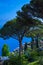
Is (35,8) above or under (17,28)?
under

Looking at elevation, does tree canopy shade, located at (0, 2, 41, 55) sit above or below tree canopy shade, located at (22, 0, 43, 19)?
above

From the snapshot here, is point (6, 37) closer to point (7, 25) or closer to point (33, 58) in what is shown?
point (7, 25)

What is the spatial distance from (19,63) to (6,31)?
11.2 feet

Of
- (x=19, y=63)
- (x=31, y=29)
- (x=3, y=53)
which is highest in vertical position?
(x=31, y=29)

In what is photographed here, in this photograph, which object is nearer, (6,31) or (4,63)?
(4,63)

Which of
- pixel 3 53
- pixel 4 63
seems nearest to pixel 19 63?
pixel 4 63

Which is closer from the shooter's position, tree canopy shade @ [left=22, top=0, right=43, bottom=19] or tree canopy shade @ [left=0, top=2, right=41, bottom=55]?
tree canopy shade @ [left=22, top=0, right=43, bottom=19]

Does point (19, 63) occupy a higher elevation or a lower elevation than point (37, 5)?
lower

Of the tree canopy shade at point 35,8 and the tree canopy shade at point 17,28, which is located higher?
the tree canopy shade at point 17,28

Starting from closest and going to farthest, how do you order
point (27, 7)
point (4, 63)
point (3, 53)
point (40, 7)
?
point (40, 7), point (27, 7), point (4, 63), point (3, 53)

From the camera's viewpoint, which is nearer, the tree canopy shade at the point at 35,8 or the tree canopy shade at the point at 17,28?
the tree canopy shade at the point at 35,8

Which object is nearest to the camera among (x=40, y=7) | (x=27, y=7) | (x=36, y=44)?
(x=40, y=7)

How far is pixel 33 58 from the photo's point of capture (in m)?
9.35

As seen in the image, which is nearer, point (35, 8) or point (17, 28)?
point (35, 8)
